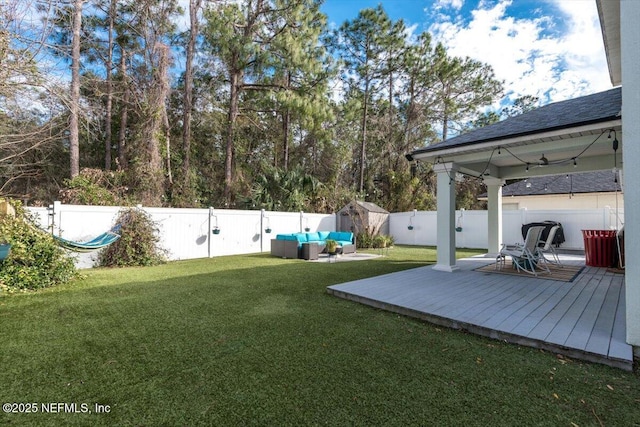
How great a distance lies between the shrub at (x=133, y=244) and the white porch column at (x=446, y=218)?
7.53 m

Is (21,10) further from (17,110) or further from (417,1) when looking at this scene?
(417,1)

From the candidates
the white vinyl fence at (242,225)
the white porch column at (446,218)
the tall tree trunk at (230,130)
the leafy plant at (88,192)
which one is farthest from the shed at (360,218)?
the leafy plant at (88,192)

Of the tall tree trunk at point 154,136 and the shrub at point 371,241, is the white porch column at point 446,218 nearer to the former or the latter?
the shrub at point 371,241

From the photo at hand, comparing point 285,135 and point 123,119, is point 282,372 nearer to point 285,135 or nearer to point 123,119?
point 123,119

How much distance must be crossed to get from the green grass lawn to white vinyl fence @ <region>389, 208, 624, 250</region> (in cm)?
1000

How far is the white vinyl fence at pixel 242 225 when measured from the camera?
7.46 meters

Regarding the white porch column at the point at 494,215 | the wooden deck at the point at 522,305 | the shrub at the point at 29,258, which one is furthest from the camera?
the white porch column at the point at 494,215

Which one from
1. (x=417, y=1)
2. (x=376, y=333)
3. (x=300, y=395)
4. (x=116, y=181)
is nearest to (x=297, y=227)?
(x=116, y=181)

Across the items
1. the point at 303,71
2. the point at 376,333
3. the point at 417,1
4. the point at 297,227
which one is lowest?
the point at 376,333

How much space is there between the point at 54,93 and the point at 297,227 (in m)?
8.67

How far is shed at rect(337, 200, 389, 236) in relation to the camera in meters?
13.8

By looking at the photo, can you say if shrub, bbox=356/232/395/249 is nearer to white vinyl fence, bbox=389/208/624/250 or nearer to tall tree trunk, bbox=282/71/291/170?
white vinyl fence, bbox=389/208/624/250

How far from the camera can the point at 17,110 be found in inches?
229

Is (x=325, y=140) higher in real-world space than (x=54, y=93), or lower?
higher
